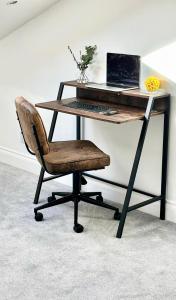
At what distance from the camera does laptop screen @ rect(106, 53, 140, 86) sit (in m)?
3.45

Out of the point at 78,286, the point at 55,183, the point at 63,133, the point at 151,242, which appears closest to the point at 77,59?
the point at 63,133

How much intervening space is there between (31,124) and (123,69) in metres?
0.80

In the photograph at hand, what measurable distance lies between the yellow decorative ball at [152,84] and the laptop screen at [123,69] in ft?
0.65

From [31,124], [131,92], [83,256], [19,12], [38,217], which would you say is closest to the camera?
[83,256]

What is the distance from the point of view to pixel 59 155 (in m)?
3.37

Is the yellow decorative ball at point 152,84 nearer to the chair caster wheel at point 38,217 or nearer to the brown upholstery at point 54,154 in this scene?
the brown upholstery at point 54,154

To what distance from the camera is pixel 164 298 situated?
102 inches

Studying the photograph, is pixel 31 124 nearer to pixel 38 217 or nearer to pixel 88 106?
pixel 88 106

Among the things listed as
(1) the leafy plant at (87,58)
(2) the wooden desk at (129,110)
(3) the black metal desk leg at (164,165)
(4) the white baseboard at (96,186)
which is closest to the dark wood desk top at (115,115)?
(2) the wooden desk at (129,110)

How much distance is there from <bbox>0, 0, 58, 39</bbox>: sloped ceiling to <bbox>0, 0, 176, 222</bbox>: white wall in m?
0.06

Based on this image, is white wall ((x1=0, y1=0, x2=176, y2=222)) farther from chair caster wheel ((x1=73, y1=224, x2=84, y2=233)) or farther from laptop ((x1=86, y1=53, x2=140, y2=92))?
chair caster wheel ((x1=73, y1=224, x2=84, y2=233))

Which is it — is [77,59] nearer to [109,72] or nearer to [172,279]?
[109,72]

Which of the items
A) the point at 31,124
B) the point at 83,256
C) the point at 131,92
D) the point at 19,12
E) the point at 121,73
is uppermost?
the point at 19,12

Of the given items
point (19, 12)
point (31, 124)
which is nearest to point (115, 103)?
point (31, 124)
